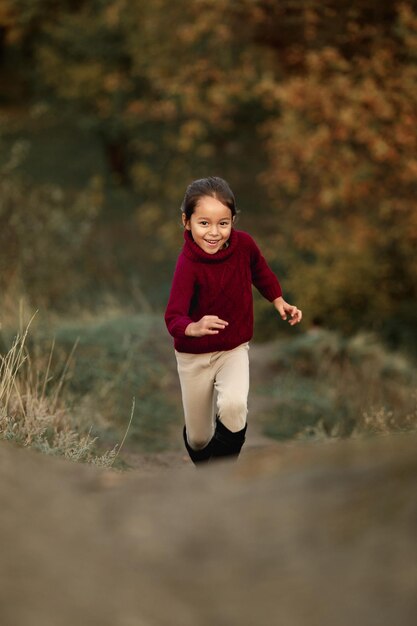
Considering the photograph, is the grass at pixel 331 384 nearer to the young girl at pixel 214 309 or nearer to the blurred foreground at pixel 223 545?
the young girl at pixel 214 309

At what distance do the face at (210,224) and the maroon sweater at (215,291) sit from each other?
39 millimetres

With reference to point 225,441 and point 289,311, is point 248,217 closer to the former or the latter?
point 289,311

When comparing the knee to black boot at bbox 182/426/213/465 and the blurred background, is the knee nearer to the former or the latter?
black boot at bbox 182/426/213/465

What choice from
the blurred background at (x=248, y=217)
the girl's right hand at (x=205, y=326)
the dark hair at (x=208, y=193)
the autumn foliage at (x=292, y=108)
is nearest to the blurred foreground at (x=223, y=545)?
the girl's right hand at (x=205, y=326)

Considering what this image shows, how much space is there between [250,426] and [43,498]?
4.55m

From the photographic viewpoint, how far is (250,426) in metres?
7.32

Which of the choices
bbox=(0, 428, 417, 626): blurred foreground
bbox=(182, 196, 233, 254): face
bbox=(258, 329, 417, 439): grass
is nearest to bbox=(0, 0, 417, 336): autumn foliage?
bbox=(258, 329, 417, 439): grass

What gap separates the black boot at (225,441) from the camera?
4.42 metres

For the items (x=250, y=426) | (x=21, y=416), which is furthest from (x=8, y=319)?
(x=21, y=416)

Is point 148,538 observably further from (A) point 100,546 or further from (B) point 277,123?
(B) point 277,123

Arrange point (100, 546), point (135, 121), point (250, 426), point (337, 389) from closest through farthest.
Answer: point (100, 546) → point (250, 426) → point (337, 389) → point (135, 121)

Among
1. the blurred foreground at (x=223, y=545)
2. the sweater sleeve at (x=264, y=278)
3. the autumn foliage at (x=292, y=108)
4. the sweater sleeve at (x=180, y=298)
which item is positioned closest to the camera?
the blurred foreground at (x=223, y=545)

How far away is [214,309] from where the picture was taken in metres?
4.29

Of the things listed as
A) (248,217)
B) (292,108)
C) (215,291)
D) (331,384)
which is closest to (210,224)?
(215,291)
